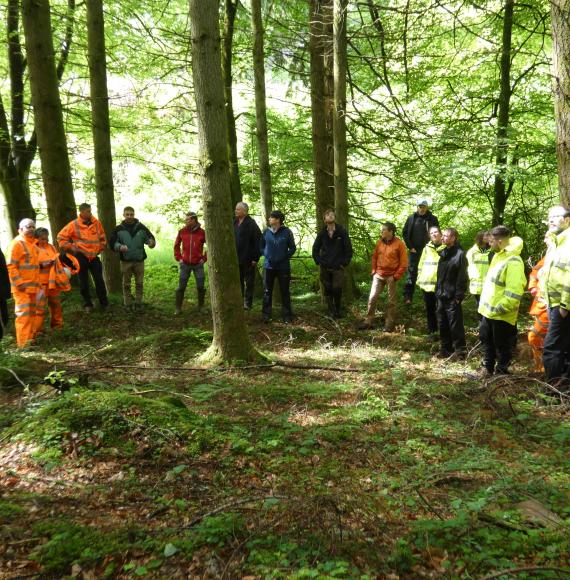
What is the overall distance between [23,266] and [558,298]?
8.10 meters

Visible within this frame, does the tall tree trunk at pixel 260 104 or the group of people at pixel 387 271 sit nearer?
the group of people at pixel 387 271

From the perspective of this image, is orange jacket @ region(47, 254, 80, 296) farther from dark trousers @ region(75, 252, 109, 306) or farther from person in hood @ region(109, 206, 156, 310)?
person in hood @ region(109, 206, 156, 310)

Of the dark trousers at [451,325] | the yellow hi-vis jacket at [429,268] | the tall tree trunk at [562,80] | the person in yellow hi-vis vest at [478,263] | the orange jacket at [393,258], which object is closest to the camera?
the tall tree trunk at [562,80]

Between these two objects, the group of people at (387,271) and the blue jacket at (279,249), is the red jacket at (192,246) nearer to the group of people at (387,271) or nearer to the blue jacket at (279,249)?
the group of people at (387,271)

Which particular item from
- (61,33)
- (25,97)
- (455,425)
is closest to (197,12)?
(455,425)

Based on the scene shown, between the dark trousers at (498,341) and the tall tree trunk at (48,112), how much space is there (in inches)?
326

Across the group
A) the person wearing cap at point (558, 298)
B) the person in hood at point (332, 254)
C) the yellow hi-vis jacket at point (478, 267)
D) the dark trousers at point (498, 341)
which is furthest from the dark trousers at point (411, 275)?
the person wearing cap at point (558, 298)

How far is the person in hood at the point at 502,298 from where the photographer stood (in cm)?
608

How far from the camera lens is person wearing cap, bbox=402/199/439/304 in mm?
10172

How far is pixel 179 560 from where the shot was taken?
2496 millimetres

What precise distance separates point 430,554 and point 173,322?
7.58 metres

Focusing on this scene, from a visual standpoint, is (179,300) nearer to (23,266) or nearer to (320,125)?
(23,266)

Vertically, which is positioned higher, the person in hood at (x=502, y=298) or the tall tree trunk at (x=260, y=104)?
the tall tree trunk at (x=260, y=104)

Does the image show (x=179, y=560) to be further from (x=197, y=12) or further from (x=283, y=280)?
(x=283, y=280)
